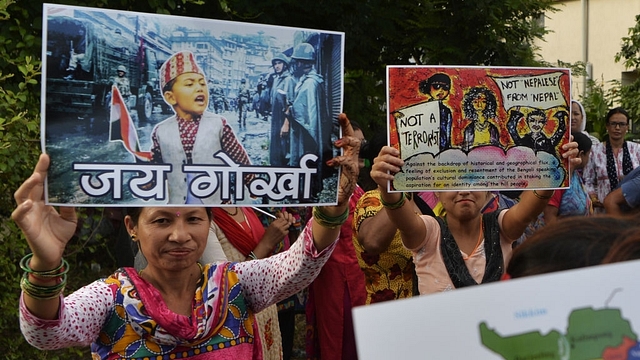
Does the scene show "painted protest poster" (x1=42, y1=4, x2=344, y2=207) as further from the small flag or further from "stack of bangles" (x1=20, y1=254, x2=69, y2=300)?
"stack of bangles" (x1=20, y1=254, x2=69, y2=300)

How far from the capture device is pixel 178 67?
9.12 feet

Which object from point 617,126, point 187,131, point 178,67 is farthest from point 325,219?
point 617,126

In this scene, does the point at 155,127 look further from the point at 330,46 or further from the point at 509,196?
the point at 509,196

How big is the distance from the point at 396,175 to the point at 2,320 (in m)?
2.40

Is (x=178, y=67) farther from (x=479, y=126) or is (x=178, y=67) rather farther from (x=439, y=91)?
(x=479, y=126)

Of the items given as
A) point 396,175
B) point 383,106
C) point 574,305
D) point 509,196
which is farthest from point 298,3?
point 574,305

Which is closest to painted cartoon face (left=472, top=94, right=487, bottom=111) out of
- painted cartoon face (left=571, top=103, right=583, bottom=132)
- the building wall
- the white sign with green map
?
the white sign with green map

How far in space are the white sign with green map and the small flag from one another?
1610 millimetres

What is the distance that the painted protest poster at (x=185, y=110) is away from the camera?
8.59ft

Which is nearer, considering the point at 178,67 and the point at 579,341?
the point at 579,341

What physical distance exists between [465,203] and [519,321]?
254 cm

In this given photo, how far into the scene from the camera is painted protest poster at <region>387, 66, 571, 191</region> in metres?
3.50

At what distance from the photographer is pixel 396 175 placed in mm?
3467

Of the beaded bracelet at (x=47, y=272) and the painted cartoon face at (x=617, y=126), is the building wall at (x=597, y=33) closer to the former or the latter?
the painted cartoon face at (x=617, y=126)
